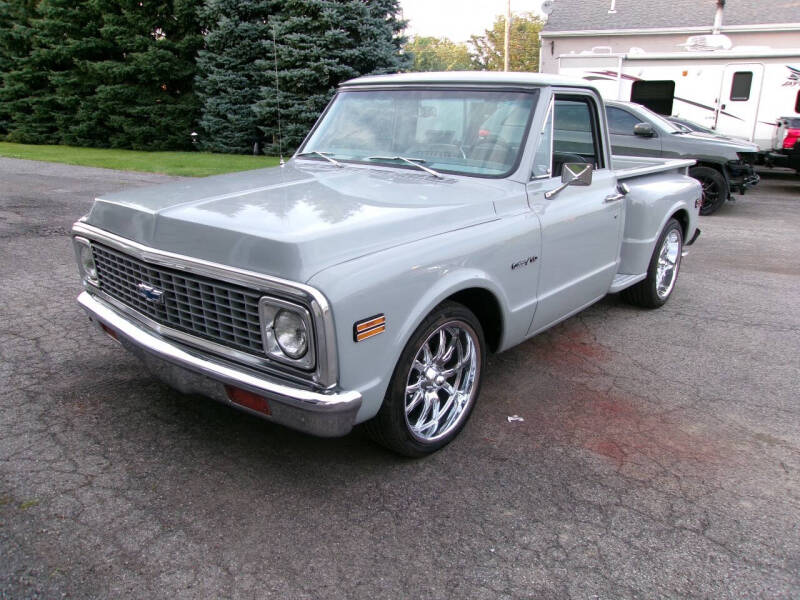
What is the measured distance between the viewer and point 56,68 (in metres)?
21.2

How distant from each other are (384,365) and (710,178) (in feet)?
31.2

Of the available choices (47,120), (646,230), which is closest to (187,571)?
(646,230)

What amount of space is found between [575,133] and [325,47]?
39.5 ft

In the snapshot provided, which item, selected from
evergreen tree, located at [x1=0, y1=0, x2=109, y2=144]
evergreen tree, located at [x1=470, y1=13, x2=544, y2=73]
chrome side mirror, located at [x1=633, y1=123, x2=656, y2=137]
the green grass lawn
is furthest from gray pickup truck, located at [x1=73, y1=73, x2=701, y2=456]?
evergreen tree, located at [x1=470, y1=13, x2=544, y2=73]

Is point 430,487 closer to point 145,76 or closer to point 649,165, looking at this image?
point 649,165

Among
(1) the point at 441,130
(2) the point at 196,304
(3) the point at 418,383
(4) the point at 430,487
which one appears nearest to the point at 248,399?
(2) the point at 196,304

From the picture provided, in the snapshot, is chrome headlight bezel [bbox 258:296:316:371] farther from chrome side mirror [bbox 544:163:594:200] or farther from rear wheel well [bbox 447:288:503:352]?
chrome side mirror [bbox 544:163:594:200]

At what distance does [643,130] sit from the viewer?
998 cm

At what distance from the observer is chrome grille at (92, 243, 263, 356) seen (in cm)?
263

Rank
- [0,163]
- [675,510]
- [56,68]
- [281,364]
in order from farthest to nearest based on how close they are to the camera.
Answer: [56,68] < [0,163] < [675,510] < [281,364]

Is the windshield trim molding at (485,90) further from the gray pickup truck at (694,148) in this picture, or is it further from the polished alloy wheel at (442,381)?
the gray pickup truck at (694,148)

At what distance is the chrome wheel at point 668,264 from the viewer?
5535mm

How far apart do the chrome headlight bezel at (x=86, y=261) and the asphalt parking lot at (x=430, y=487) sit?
2.22ft

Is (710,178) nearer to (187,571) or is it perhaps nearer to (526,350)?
(526,350)
